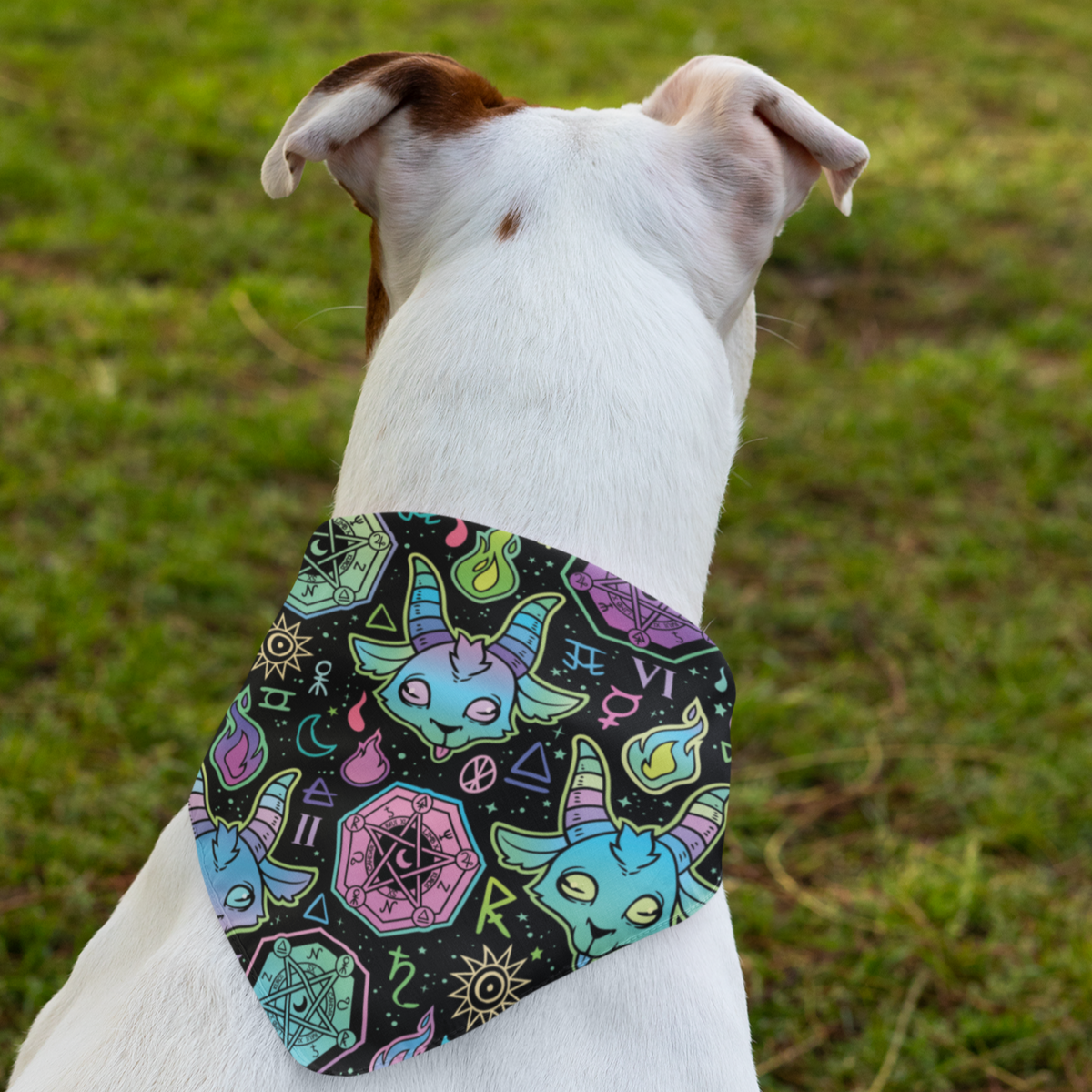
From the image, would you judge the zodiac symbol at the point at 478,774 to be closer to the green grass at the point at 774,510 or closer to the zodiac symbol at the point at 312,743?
the zodiac symbol at the point at 312,743

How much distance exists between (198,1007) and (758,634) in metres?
2.75

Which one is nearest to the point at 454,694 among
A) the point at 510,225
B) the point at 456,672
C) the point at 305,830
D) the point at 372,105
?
the point at 456,672

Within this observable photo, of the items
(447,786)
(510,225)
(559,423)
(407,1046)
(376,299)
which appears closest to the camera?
(407,1046)

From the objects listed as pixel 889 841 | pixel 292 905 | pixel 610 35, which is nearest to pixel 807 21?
pixel 610 35

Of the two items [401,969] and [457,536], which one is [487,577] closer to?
[457,536]

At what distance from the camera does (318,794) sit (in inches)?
55.7

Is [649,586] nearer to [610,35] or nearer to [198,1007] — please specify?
[198,1007]

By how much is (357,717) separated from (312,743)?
0.21 feet

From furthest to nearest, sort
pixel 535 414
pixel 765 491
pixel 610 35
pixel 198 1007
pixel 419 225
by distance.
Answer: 1. pixel 610 35
2. pixel 765 491
3. pixel 419 225
4. pixel 535 414
5. pixel 198 1007

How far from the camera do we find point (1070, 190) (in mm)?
6387

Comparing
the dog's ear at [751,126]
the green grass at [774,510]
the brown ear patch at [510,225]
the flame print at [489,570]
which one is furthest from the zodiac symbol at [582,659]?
the green grass at [774,510]

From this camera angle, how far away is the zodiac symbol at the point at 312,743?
1.44m

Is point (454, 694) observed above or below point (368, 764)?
above

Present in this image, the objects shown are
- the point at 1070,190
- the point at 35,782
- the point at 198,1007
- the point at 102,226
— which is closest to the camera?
the point at 198,1007
